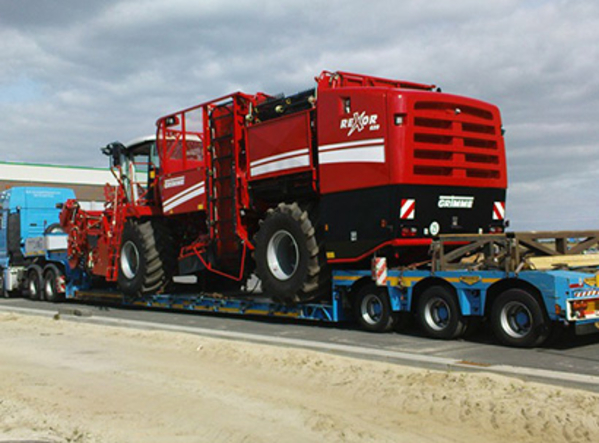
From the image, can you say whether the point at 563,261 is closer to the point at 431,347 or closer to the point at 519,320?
the point at 519,320

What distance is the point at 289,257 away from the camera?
1223cm

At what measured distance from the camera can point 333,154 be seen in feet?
35.3

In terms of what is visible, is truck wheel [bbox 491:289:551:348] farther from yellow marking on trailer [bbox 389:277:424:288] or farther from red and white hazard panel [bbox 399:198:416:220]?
red and white hazard panel [bbox 399:198:416:220]

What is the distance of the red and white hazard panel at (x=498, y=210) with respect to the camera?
11601 millimetres

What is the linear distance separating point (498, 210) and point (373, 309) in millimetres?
2877

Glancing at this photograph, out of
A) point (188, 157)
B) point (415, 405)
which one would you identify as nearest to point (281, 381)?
point (415, 405)

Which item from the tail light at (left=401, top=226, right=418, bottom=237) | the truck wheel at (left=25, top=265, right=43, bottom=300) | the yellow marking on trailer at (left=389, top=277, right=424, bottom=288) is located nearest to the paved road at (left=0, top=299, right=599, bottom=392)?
the yellow marking on trailer at (left=389, top=277, right=424, bottom=288)

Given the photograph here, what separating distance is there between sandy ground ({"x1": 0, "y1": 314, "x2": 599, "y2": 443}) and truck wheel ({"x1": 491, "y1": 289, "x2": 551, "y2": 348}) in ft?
6.28

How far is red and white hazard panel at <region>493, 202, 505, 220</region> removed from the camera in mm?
11601

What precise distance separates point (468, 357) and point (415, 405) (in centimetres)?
240

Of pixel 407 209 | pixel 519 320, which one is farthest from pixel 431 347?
pixel 407 209

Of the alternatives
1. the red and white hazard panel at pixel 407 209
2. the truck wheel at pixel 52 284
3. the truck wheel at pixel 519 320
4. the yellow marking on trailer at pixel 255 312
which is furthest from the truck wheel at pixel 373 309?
the truck wheel at pixel 52 284

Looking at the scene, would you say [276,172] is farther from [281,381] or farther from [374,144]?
[281,381]

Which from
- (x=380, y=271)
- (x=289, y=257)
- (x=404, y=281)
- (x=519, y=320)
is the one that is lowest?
(x=519, y=320)
